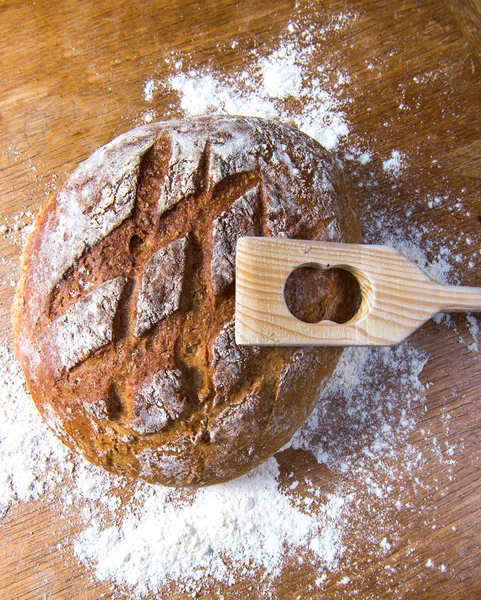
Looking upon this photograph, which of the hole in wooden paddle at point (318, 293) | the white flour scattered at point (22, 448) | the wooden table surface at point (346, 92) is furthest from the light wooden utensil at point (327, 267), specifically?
the white flour scattered at point (22, 448)

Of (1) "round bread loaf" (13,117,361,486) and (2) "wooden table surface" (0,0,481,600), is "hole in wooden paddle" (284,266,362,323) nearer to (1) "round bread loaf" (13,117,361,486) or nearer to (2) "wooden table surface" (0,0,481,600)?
(1) "round bread loaf" (13,117,361,486)

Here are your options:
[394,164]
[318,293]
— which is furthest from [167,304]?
[394,164]

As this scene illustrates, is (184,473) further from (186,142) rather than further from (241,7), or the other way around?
(241,7)

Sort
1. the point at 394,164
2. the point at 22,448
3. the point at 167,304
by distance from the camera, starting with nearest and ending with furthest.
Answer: the point at 167,304 → the point at 22,448 → the point at 394,164

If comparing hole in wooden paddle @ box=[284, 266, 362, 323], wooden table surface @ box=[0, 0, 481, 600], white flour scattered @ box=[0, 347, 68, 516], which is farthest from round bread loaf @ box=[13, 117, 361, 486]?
wooden table surface @ box=[0, 0, 481, 600]

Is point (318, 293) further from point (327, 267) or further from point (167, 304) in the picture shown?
point (167, 304)
